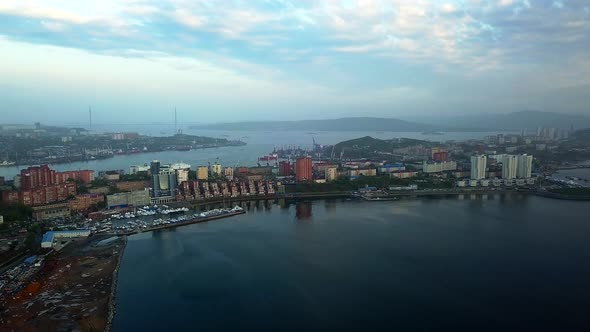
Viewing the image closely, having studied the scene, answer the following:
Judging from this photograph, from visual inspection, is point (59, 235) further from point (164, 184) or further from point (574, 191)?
point (574, 191)

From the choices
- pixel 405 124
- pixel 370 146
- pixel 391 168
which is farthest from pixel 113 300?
pixel 405 124

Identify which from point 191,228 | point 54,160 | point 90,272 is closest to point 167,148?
point 54,160

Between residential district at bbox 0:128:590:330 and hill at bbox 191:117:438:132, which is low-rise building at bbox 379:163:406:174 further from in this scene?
hill at bbox 191:117:438:132

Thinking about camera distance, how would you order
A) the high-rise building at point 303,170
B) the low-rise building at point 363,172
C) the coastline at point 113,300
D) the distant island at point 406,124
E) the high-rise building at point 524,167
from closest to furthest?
the coastline at point 113,300, the high-rise building at point 524,167, the high-rise building at point 303,170, the low-rise building at point 363,172, the distant island at point 406,124

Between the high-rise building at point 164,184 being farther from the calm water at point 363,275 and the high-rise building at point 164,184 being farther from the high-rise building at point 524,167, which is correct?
the high-rise building at point 524,167

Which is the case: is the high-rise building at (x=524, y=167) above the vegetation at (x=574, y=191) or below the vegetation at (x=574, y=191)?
above

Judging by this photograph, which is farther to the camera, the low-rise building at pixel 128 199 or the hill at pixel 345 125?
the hill at pixel 345 125

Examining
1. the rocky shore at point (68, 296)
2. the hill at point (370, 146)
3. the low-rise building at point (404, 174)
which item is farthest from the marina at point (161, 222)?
the hill at point (370, 146)
